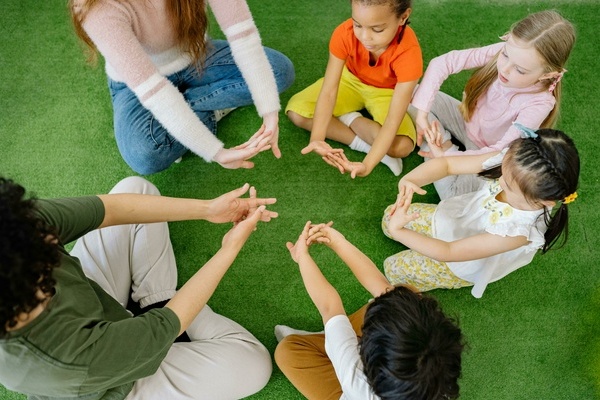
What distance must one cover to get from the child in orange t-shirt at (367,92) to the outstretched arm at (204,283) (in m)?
0.40

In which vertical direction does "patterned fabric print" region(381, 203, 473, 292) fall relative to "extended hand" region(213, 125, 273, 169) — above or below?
below

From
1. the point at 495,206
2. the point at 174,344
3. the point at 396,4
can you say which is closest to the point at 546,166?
the point at 495,206

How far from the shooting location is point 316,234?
1.38m

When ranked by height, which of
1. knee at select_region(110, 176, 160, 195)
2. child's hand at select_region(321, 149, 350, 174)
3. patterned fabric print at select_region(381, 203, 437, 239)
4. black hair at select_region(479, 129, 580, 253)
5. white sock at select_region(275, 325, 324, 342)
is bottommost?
white sock at select_region(275, 325, 324, 342)

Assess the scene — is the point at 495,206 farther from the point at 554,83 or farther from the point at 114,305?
the point at 114,305

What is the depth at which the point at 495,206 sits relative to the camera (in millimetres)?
1245

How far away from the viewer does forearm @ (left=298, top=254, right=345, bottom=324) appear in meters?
1.22

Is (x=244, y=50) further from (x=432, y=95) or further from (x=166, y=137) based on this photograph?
(x=432, y=95)

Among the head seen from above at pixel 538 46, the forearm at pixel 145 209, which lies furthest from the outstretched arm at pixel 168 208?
the head seen from above at pixel 538 46

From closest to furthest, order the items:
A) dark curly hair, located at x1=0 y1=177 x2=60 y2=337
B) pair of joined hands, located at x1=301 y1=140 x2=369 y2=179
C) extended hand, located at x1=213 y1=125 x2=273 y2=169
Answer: dark curly hair, located at x1=0 y1=177 x2=60 y2=337, extended hand, located at x1=213 y1=125 x2=273 y2=169, pair of joined hands, located at x1=301 y1=140 x2=369 y2=179

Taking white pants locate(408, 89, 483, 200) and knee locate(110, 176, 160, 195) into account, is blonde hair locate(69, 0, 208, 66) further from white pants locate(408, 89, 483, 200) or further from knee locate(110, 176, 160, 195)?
white pants locate(408, 89, 483, 200)

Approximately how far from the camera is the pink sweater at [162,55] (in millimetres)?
1247

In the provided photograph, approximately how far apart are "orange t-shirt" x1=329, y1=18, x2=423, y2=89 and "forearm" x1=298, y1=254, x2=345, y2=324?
599 mm

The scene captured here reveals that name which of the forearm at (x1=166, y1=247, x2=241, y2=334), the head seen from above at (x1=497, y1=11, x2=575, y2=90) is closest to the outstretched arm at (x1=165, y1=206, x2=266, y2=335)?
the forearm at (x1=166, y1=247, x2=241, y2=334)
